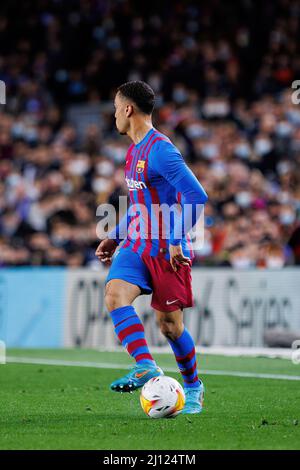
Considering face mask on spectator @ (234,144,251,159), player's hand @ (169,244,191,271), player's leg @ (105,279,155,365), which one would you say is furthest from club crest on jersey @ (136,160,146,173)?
face mask on spectator @ (234,144,251,159)

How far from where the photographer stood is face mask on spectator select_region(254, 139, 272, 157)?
18.6 m

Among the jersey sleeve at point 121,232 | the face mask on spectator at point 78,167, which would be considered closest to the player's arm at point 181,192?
the jersey sleeve at point 121,232

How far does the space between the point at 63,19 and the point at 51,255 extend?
29.1 ft

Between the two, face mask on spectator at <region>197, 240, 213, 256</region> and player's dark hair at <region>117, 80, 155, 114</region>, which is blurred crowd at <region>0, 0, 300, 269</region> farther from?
player's dark hair at <region>117, 80, 155, 114</region>

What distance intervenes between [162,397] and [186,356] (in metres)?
0.69

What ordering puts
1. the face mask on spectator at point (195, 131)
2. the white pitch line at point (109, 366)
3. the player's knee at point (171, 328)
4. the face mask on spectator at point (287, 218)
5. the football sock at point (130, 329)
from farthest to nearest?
the face mask on spectator at point (195, 131) < the face mask on spectator at point (287, 218) < the white pitch line at point (109, 366) < the player's knee at point (171, 328) < the football sock at point (130, 329)

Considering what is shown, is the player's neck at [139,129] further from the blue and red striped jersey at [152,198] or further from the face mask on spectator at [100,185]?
the face mask on spectator at [100,185]

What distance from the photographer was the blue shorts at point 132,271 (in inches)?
296

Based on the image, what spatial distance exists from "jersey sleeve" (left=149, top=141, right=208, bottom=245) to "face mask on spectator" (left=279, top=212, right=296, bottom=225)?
31.3ft

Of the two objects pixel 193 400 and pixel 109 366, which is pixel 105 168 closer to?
pixel 109 366

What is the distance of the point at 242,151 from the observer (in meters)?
18.7

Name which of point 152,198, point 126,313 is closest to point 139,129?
point 152,198

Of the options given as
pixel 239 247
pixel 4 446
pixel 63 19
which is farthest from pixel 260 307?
pixel 63 19

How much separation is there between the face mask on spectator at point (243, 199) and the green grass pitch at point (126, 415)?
230 inches
